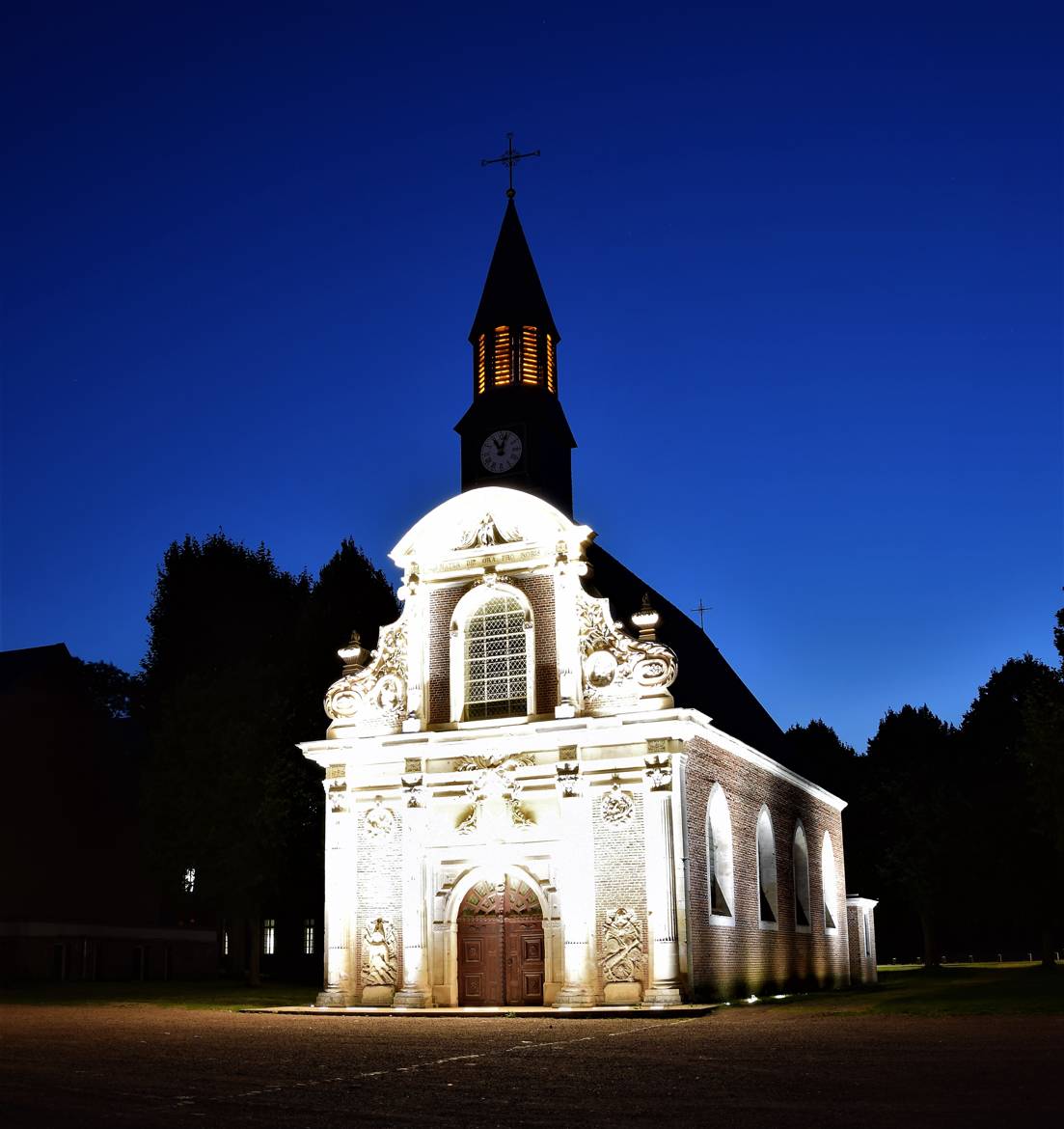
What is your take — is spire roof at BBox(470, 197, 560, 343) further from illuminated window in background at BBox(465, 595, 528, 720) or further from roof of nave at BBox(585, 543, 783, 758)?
illuminated window in background at BBox(465, 595, 528, 720)

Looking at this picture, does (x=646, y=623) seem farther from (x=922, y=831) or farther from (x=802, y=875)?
(x=922, y=831)

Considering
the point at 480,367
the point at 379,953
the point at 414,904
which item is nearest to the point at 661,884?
the point at 414,904

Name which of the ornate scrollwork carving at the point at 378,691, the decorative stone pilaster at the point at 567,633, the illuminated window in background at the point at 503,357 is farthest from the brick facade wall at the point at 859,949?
the illuminated window in background at the point at 503,357

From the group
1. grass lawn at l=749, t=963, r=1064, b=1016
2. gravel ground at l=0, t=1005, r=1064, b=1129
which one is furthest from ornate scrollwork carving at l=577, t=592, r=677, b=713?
gravel ground at l=0, t=1005, r=1064, b=1129

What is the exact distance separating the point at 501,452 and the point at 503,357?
2782 mm

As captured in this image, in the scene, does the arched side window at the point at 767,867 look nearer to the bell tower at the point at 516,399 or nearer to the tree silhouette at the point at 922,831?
the bell tower at the point at 516,399

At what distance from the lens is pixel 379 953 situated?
30.8 m

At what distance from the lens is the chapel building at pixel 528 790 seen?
2859 centimetres

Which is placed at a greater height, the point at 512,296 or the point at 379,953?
the point at 512,296

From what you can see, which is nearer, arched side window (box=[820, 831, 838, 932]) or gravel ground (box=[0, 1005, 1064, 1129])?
gravel ground (box=[0, 1005, 1064, 1129])

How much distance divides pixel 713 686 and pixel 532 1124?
1094 inches

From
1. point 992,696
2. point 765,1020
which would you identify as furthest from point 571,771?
point 992,696

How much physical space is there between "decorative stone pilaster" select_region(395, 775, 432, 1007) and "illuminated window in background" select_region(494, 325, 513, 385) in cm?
1123

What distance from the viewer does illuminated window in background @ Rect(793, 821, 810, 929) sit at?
3881 cm
